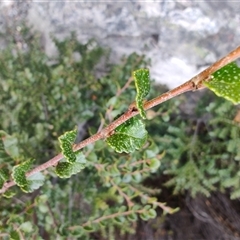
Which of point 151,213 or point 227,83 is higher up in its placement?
point 151,213

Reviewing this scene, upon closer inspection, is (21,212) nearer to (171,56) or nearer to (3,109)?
(3,109)

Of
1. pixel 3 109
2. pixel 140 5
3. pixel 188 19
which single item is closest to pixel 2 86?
pixel 3 109

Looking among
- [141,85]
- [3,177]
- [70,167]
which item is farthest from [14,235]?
[141,85]

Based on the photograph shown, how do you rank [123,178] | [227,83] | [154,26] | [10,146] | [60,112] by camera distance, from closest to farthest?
[227,83], [10,146], [123,178], [60,112], [154,26]

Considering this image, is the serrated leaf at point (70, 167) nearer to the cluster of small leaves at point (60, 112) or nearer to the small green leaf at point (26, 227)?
the small green leaf at point (26, 227)

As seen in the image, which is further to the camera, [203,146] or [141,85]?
[203,146]

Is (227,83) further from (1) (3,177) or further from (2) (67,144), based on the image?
(1) (3,177)

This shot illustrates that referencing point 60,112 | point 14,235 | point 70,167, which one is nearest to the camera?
point 70,167

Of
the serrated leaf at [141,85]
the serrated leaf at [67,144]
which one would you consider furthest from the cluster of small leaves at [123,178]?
the serrated leaf at [141,85]

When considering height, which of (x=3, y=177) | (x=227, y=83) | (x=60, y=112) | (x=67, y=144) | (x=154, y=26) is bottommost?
(x=227, y=83)
